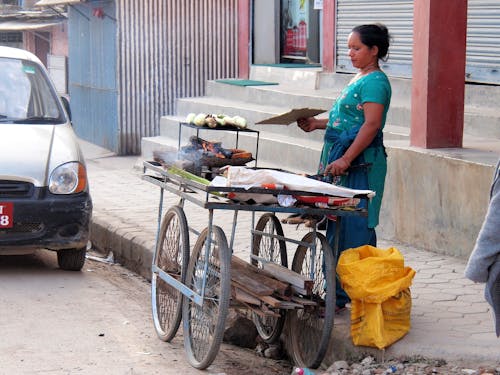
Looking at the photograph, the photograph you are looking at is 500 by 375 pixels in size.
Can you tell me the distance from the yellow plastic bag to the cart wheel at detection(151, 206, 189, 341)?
3.65ft

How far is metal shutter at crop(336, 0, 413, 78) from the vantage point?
1095cm

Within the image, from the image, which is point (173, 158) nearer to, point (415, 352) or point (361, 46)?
point (361, 46)

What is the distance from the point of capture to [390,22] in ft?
37.0

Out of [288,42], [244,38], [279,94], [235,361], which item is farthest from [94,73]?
[235,361]

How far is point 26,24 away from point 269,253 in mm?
20024

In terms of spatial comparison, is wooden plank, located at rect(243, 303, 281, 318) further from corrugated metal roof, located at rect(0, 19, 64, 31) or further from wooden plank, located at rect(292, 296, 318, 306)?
corrugated metal roof, located at rect(0, 19, 64, 31)

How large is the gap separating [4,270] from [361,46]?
3.94 metres

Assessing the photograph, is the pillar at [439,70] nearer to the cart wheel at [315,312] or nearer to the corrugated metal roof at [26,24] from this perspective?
the cart wheel at [315,312]

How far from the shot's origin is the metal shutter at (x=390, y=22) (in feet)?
35.9

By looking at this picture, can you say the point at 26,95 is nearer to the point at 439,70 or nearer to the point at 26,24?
the point at 439,70

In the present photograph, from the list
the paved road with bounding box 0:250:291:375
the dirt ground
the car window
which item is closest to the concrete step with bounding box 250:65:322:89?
the car window

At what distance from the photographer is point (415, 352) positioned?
213 inches

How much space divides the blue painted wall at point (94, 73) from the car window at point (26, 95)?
6586 millimetres

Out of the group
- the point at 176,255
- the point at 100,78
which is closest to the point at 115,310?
the point at 176,255
